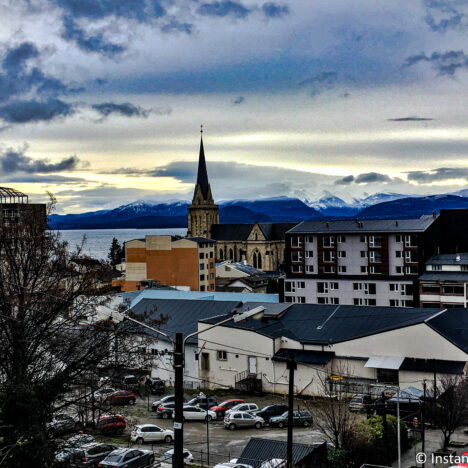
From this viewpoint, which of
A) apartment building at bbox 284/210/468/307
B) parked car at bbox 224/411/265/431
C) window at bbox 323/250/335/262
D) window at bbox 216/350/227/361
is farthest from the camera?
window at bbox 323/250/335/262

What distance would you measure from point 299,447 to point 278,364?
18.1 metres

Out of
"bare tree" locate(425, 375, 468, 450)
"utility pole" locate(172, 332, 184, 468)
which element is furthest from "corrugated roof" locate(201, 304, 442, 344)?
"utility pole" locate(172, 332, 184, 468)

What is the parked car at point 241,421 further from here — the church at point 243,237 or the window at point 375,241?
the church at point 243,237

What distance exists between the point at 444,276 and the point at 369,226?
12392mm

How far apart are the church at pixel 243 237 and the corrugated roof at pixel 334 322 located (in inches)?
3815

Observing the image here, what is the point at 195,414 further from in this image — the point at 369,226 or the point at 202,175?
the point at 202,175

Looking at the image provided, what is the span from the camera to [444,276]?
6444cm

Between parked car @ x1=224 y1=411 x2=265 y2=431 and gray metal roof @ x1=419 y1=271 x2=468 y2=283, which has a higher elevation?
gray metal roof @ x1=419 y1=271 x2=468 y2=283

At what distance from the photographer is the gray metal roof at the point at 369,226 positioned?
7062 cm

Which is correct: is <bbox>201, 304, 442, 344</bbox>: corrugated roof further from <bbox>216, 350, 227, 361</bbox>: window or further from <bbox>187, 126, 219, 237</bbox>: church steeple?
<bbox>187, 126, 219, 237</bbox>: church steeple

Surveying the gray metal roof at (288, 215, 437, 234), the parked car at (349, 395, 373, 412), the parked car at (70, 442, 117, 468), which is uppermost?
the gray metal roof at (288, 215, 437, 234)

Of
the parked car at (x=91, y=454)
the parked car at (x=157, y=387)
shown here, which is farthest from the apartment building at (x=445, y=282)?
the parked car at (x=91, y=454)

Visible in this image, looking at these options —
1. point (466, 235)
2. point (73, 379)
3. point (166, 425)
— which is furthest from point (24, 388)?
point (466, 235)

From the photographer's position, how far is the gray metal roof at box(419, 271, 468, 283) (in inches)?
2469
